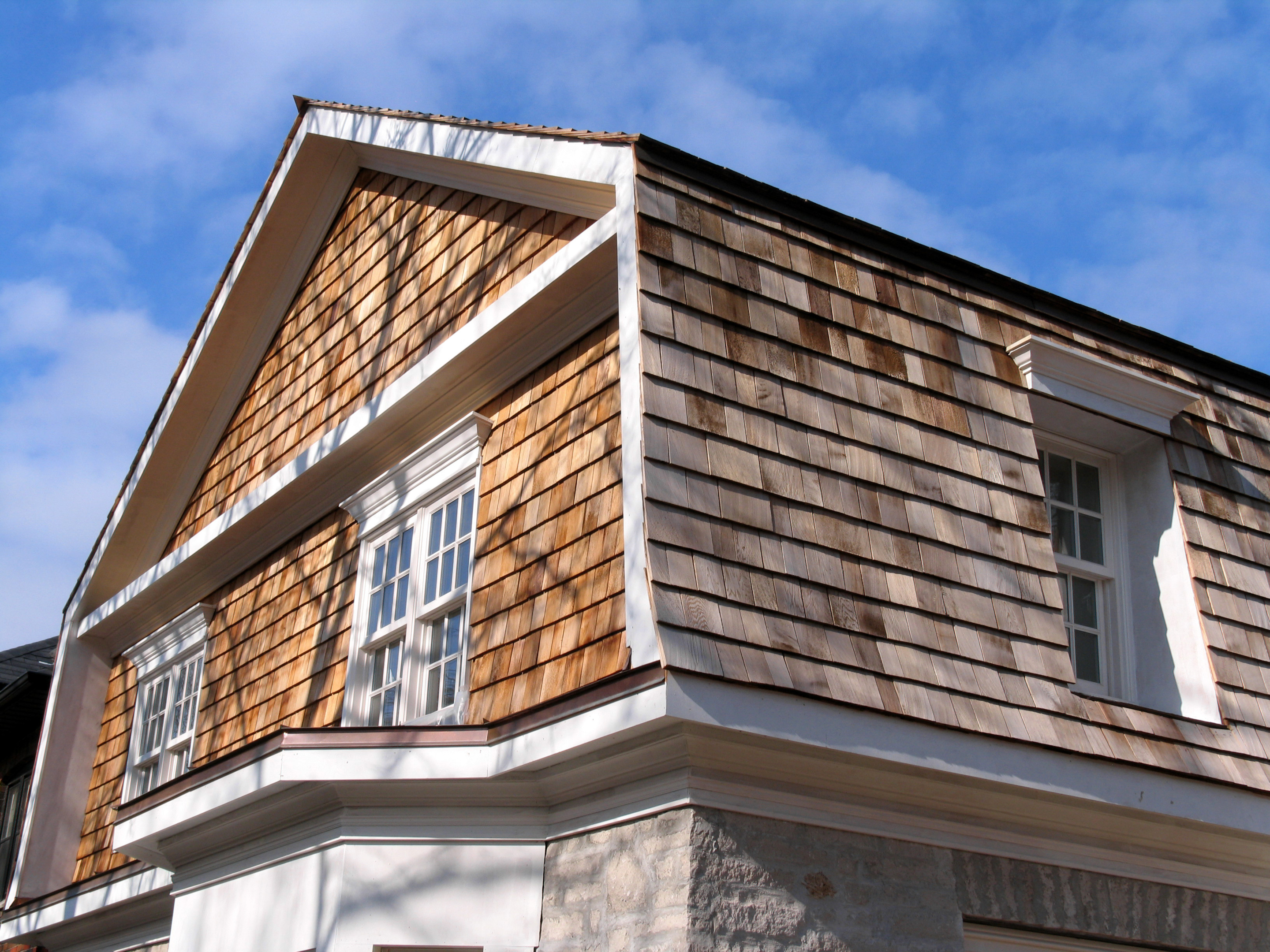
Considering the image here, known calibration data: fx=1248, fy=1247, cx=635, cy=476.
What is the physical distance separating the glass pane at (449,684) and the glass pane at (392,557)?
946 mm

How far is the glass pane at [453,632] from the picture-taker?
23.3 ft

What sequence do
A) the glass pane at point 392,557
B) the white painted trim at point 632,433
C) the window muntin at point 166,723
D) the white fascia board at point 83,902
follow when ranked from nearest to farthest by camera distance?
the white painted trim at point 632,433
the glass pane at point 392,557
the white fascia board at point 83,902
the window muntin at point 166,723

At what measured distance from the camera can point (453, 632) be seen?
23.5 feet

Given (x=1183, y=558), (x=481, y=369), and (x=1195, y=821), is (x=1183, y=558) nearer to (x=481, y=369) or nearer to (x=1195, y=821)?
(x=1195, y=821)

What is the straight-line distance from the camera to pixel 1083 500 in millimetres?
7492

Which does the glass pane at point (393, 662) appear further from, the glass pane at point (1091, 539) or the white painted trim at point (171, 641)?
the glass pane at point (1091, 539)

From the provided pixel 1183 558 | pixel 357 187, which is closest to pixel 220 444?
pixel 357 187

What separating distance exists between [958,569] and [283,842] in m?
3.65

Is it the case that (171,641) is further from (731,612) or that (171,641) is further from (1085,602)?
(1085,602)

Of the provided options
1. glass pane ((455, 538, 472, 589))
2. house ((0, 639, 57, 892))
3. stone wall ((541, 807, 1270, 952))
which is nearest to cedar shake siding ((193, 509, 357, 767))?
glass pane ((455, 538, 472, 589))

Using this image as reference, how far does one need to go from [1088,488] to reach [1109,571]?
55 centimetres

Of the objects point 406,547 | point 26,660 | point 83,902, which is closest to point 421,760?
point 406,547

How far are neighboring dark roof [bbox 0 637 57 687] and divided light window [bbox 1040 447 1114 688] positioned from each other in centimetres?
1242

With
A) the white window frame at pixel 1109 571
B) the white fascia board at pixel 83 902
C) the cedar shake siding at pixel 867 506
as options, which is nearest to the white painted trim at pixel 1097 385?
the cedar shake siding at pixel 867 506
